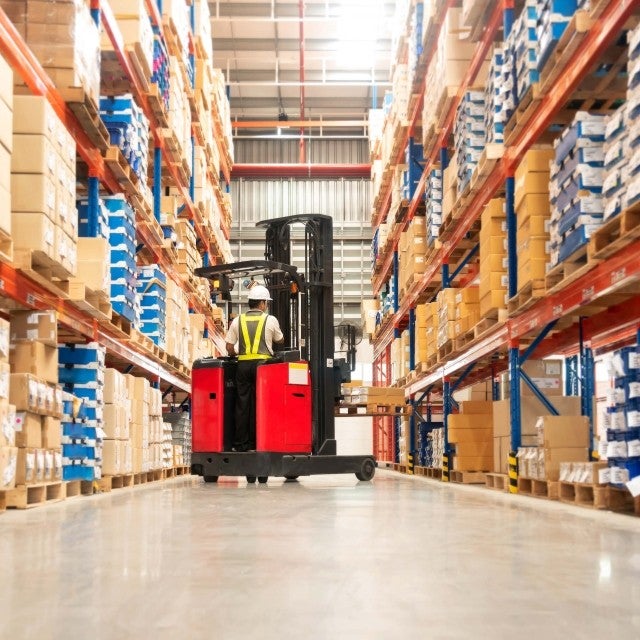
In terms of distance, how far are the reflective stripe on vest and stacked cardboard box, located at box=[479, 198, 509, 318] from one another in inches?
81.8

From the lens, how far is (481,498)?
658 centimetres

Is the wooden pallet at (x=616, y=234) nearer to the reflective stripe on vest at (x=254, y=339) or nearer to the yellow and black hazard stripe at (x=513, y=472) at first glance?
the yellow and black hazard stripe at (x=513, y=472)

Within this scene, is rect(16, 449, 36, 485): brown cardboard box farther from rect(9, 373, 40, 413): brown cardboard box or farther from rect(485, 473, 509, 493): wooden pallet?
rect(485, 473, 509, 493): wooden pallet

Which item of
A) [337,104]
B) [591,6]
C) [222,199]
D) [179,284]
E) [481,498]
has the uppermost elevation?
[337,104]

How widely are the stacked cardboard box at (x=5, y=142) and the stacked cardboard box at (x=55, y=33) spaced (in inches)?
55.2

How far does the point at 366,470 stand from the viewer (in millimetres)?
9406

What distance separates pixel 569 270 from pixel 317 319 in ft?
12.3

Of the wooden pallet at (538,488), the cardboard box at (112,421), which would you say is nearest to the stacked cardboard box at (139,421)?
the cardboard box at (112,421)

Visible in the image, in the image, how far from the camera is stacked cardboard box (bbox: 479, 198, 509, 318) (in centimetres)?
760

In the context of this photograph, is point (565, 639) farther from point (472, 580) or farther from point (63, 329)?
point (63, 329)

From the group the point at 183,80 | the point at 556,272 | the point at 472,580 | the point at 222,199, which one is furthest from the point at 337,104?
the point at 472,580

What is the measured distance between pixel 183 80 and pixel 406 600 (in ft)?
34.1

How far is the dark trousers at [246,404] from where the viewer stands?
8836mm

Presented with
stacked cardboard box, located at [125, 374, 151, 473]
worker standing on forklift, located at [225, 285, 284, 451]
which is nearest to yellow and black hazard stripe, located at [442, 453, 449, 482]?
worker standing on forklift, located at [225, 285, 284, 451]
